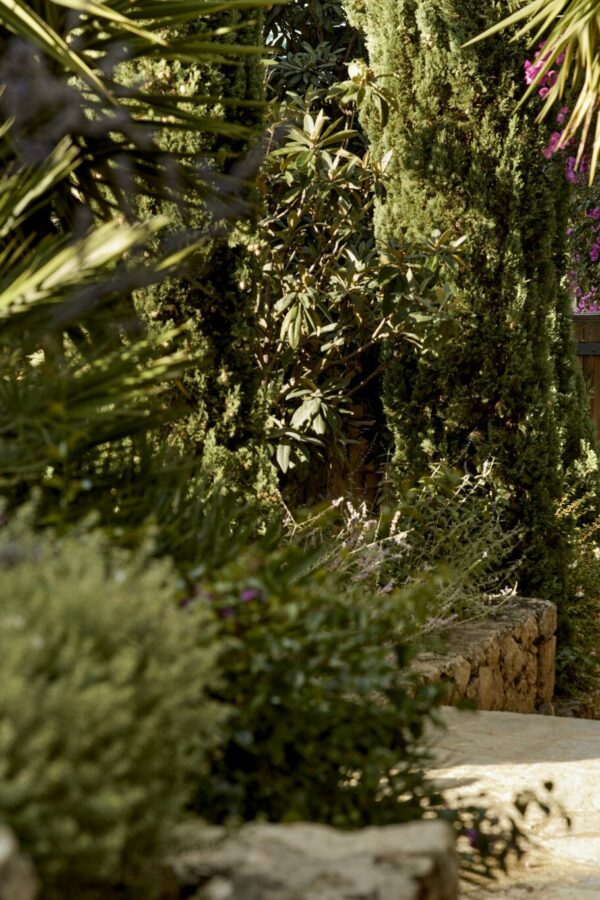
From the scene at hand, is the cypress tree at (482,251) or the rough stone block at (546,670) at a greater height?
the cypress tree at (482,251)

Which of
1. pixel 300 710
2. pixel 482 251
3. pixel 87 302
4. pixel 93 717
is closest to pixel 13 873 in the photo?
pixel 93 717

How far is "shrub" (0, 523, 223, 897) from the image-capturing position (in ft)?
4.44

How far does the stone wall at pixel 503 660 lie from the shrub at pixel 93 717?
2748mm

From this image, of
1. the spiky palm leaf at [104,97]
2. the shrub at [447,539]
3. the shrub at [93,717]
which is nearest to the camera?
the shrub at [93,717]

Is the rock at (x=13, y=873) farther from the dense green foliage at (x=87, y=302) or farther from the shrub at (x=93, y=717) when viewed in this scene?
the dense green foliage at (x=87, y=302)

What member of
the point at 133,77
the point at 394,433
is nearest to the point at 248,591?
the point at 133,77

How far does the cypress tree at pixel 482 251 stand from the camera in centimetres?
562

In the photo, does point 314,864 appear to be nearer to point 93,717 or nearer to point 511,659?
point 93,717

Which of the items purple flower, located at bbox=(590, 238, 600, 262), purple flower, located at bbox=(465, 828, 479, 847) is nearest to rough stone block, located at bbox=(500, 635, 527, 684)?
purple flower, located at bbox=(465, 828, 479, 847)

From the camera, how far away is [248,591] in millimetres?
1954

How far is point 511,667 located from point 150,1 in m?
3.17

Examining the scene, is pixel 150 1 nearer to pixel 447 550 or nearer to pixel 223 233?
pixel 223 233

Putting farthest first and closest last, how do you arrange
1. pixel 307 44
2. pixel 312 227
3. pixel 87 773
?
1. pixel 307 44
2. pixel 312 227
3. pixel 87 773

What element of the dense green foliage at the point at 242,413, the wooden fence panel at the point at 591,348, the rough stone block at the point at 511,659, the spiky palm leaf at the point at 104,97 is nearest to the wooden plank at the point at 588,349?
the wooden fence panel at the point at 591,348
